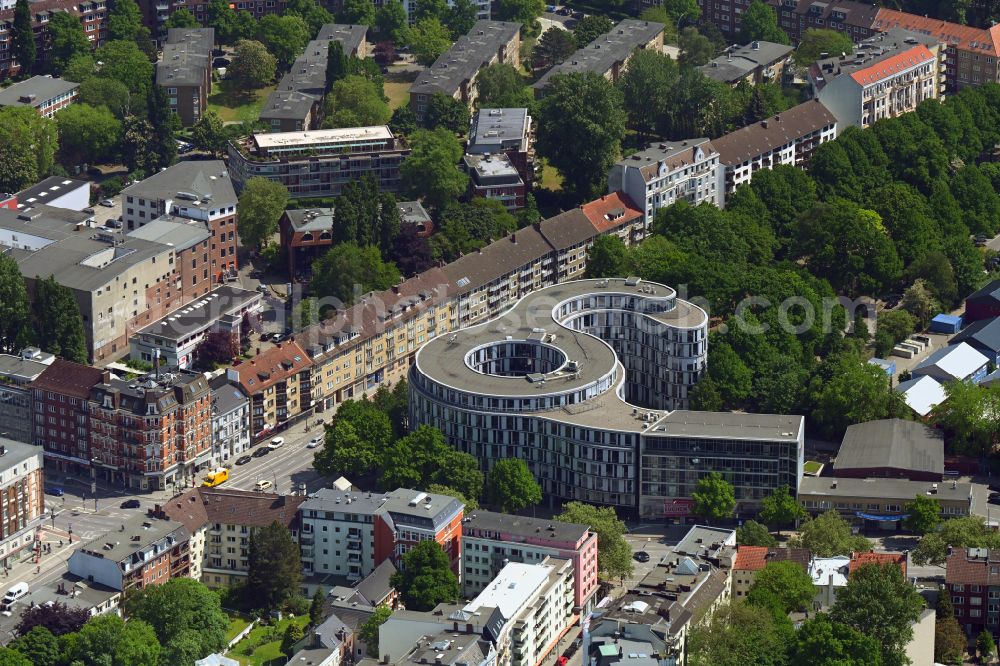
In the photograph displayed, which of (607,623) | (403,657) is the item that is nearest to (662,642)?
(607,623)

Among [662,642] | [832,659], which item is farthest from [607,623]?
[832,659]

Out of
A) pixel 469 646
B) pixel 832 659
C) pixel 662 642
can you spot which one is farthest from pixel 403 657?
pixel 832 659

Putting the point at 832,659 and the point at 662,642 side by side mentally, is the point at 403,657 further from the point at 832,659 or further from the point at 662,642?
the point at 832,659

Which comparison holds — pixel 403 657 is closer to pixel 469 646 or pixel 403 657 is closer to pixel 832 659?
pixel 469 646

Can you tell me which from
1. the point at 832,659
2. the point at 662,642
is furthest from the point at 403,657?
the point at 832,659

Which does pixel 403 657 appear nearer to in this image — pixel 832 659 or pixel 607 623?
pixel 607 623

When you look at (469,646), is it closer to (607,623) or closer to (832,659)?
(607,623)
